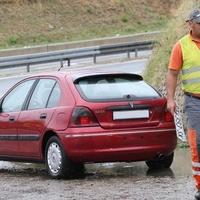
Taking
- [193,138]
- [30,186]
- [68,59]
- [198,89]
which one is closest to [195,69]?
[198,89]

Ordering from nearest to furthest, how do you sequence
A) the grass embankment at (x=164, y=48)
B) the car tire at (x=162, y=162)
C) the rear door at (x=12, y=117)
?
the car tire at (x=162, y=162)
the rear door at (x=12, y=117)
the grass embankment at (x=164, y=48)

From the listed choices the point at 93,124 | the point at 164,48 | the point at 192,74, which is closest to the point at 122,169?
the point at 93,124

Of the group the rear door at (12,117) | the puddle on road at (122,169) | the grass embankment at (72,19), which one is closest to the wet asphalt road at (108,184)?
the puddle on road at (122,169)

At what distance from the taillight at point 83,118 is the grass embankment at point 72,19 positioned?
24.4 meters

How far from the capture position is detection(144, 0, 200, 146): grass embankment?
1297 centimetres

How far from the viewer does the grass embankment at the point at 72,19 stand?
35.3 metres

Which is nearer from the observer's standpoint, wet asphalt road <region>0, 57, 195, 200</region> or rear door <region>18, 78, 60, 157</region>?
wet asphalt road <region>0, 57, 195, 200</region>

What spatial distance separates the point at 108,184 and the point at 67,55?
2032 centimetres

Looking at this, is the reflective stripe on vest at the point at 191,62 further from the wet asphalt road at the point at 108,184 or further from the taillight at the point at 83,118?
the taillight at the point at 83,118

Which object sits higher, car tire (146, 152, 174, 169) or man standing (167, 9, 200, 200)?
man standing (167, 9, 200, 200)

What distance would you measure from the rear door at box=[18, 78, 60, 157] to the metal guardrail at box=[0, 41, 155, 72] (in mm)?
17097

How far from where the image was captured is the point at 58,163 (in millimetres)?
9258

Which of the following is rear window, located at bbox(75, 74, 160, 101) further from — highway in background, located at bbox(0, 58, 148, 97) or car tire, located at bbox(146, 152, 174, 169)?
highway in background, located at bbox(0, 58, 148, 97)

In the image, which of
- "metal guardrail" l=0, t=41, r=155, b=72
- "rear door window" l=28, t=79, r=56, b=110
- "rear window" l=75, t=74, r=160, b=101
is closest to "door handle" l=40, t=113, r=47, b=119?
"rear door window" l=28, t=79, r=56, b=110
